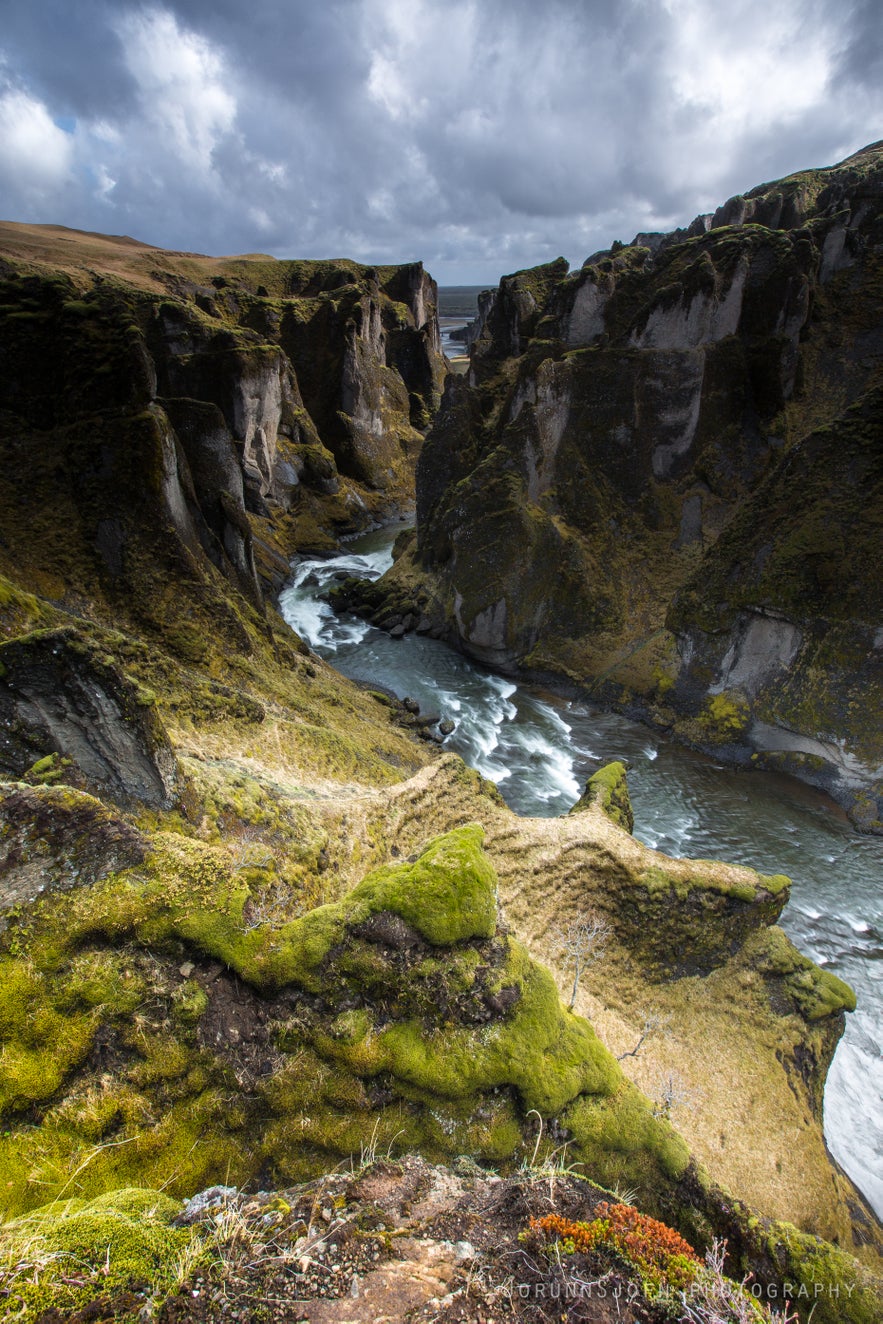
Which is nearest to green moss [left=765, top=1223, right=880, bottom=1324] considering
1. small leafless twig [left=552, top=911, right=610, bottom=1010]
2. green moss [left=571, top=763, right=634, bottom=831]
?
small leafless twig [left=552, top=911, right=610, bottom=1010]

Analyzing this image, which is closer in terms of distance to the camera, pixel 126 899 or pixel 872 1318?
pixel 126 899

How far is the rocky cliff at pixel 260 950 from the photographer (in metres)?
5.34

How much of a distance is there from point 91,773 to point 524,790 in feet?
55.8

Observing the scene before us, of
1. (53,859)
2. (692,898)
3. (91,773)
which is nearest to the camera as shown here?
(53,859)

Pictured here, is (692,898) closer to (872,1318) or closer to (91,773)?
(872,1318)

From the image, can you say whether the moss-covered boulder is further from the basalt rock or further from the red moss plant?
the basalt rock

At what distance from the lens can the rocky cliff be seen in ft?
17.5

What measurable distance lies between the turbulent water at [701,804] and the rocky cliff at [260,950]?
11.3 feet

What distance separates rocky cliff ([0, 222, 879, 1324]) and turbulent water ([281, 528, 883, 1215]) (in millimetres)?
3444

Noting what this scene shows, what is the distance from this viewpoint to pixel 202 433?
22766 mm

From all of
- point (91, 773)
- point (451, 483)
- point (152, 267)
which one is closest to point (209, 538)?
point (91, 773)

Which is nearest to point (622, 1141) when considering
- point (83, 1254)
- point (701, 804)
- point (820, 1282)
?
point (820, 1282)

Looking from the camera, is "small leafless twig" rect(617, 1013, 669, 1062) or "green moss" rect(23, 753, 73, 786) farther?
"small leafless twig" rect(617, 1013, 669, 1062)

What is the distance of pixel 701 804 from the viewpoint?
2306 centimetres
